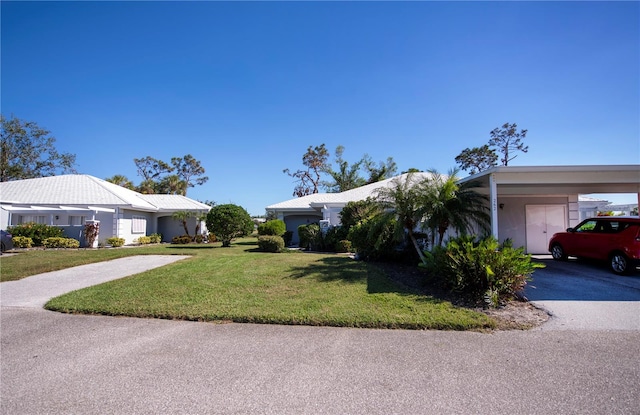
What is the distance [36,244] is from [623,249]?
28.4 meters

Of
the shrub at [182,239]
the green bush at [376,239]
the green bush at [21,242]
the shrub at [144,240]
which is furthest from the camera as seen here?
the shrub at [182,239]

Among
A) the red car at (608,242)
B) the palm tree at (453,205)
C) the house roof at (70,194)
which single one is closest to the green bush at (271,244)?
the palm tree at (453,205)

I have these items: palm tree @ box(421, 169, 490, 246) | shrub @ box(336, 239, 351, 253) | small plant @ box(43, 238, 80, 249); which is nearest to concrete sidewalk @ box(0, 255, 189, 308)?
shrub @ box(336, 239, 351, 253)

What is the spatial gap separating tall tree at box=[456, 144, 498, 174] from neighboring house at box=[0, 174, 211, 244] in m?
27.6

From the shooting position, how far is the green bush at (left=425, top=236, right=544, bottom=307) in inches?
243

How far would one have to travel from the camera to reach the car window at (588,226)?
33.6 feet

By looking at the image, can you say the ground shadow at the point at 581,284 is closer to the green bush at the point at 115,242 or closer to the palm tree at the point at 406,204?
the palm tree at the point at 406,204

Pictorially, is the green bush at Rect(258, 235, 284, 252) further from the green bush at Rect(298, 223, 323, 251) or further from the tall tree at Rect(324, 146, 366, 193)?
the tall tree at Rect(324, 146, 366, 193)

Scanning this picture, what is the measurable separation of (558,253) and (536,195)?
3.13 metres

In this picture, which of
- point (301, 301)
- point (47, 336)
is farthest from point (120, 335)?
point (301, 301)

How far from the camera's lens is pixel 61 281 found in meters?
8.76

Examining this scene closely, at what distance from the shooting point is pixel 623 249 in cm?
877

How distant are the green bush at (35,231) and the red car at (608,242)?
2703 cm

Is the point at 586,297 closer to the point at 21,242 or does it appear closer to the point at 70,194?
the point at 21,242
